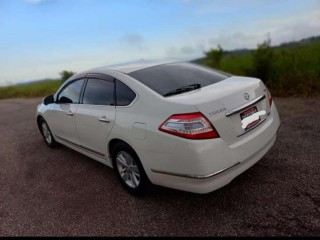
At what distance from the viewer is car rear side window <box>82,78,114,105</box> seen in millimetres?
3899

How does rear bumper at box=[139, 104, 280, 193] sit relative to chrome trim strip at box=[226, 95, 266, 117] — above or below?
below

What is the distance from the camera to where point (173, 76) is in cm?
379

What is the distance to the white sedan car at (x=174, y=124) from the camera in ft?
9.49

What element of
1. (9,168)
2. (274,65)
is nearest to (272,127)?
(9,168)

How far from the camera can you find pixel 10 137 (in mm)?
7559

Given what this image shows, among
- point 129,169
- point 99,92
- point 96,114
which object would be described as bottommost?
point 129,169

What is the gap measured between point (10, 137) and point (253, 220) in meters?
6.52

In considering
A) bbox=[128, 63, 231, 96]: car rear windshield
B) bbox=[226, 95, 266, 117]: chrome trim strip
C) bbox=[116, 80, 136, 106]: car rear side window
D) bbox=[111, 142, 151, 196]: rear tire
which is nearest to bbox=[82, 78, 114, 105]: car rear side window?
bbox=[116, 80, 136, 106]: car rear side window

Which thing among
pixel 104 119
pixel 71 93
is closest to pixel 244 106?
pixel 104 119

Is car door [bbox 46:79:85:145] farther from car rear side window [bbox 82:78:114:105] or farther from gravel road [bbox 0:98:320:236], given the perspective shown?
gravel road [bbox 0:98:320:236]

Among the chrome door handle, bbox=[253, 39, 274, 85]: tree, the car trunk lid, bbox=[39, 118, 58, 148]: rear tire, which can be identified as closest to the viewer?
the car trunk lid

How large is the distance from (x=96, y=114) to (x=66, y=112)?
41.3 inches

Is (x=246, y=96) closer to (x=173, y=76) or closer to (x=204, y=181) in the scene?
(x=173, y=76)

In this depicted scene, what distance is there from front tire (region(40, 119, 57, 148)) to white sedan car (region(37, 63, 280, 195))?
1683 millimetres
